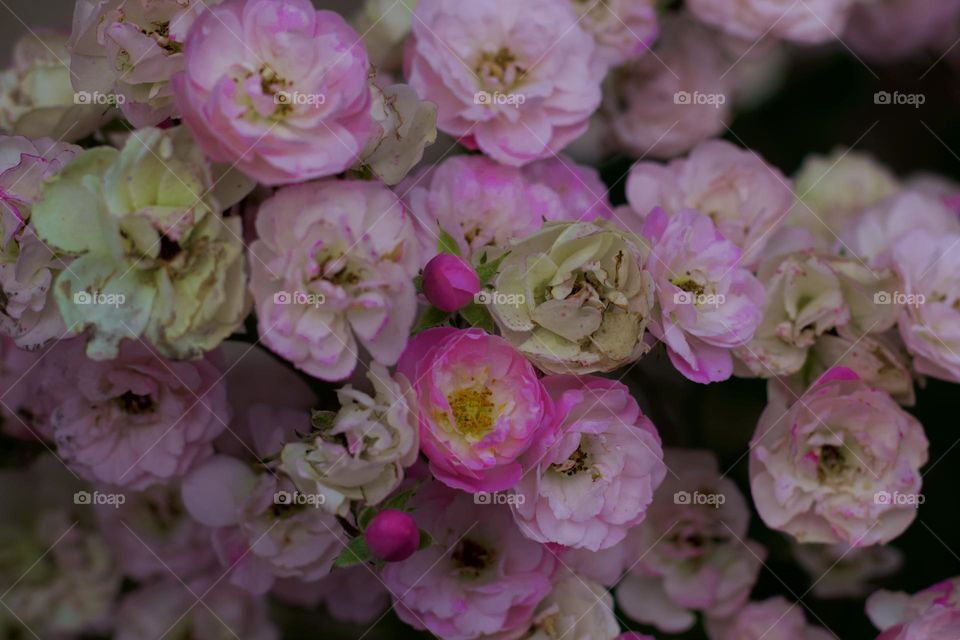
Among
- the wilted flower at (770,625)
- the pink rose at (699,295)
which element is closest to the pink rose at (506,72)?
the pink rose at (699,295)

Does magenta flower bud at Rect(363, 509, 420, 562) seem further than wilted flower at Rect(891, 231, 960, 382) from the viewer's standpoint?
No

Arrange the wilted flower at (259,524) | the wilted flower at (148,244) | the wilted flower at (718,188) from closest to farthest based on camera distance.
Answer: the wilted flower at (148,244), the wilted flower at (259,524), the wilted flower at (718,188)

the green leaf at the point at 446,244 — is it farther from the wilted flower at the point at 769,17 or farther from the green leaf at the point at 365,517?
the wilted flower at the point at 769,17

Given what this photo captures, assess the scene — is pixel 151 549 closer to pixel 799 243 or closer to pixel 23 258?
pixel 23 258

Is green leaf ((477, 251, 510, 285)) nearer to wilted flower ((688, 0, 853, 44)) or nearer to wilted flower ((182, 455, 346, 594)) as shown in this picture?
wilted flower ((182, 455, 346, 594))

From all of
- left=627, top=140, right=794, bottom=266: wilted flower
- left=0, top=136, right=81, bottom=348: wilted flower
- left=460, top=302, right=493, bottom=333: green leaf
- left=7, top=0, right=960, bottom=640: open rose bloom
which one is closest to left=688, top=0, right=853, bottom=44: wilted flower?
left=7, top=0, right=960, bottom=640: open rose bloom

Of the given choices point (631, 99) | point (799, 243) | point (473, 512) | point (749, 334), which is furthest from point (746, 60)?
point (473, 512)
